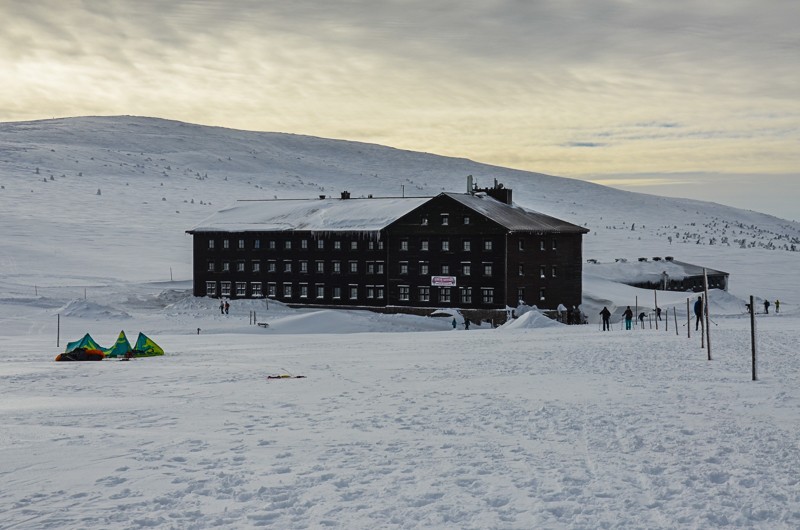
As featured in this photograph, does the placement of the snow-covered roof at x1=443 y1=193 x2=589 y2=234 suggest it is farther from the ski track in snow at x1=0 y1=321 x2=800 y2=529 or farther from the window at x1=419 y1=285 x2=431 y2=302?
the ski track in snow at x1=0 y1=321 x2=800 y2=529

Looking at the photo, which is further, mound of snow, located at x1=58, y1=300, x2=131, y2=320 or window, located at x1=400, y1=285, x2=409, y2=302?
window, located at x1=400, y1=285, x2=409, y2=302

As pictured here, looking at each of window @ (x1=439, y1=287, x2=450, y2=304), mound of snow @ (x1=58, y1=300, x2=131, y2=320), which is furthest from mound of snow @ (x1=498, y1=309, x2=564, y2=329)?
mound of snow @ (x1=58, y1=300, x2=131, y2=320)

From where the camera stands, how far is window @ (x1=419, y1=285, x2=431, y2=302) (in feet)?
215

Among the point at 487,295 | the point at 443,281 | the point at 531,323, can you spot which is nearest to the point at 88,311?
the point at 443,281

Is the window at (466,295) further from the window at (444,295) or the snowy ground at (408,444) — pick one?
the snowy ground at (408,444)

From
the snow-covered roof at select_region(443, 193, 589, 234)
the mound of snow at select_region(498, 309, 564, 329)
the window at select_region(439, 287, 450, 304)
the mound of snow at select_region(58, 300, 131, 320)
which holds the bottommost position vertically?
the mound of snow at select_region(498, 309, 564, 329)

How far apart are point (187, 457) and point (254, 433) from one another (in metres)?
1.99

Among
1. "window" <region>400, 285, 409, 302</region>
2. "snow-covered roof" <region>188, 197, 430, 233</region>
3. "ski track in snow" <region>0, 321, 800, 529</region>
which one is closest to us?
"ski track in snow" <region>0, 321, 800, 529</region>

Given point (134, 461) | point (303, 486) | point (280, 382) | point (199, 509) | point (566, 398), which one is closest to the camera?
point (199, 509)

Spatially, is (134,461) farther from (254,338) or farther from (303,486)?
(254,338)

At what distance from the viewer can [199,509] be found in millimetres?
10328

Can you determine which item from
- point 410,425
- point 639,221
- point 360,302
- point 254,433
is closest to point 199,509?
point 254,433

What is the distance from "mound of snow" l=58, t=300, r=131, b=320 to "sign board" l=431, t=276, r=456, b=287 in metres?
22.0

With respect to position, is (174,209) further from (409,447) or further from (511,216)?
(409,447)
